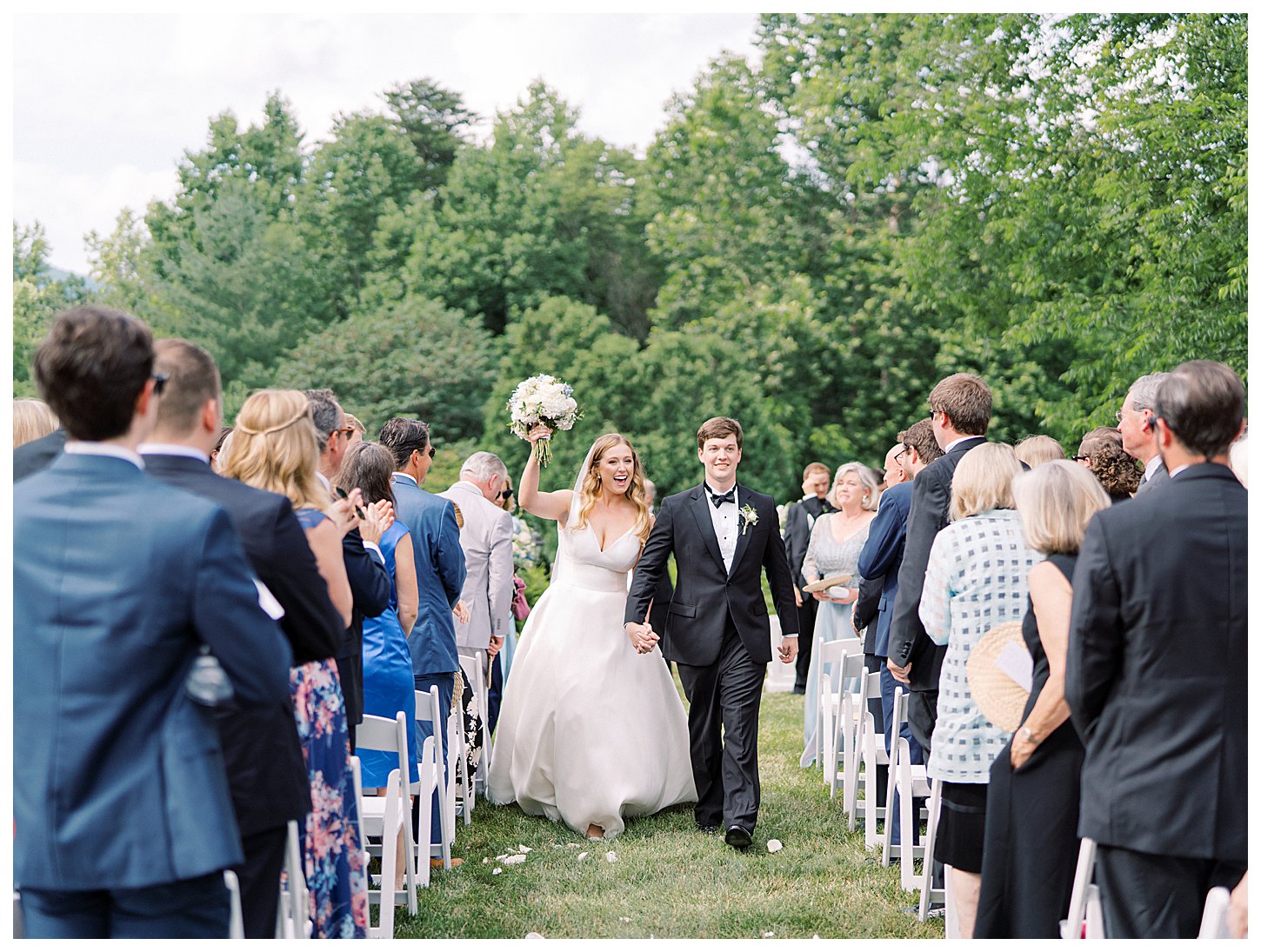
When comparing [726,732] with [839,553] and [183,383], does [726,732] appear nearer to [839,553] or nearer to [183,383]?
[839,553]

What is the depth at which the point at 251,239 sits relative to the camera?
116 ft

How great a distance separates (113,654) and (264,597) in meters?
0.60

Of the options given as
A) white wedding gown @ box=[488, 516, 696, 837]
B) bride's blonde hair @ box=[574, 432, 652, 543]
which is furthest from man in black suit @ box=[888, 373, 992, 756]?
bride's blonde hair @ box=[574, 432, 652, 543]

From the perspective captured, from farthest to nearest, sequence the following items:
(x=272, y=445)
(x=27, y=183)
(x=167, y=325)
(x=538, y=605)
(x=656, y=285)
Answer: (x=27, y=183), (x=656, y=285), (x=167, y=325), (x=538, y=605), (x=272, y=445)

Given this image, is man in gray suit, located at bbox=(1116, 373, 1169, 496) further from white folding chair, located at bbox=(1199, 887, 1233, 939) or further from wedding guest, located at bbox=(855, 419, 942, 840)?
white folding chair, located at bbox=(1199, 887, 1233, 939)

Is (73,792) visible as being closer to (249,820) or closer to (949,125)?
(249,820)

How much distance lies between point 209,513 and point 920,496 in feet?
12.1

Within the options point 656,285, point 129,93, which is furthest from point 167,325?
point 656,285

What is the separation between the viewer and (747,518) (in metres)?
7.00

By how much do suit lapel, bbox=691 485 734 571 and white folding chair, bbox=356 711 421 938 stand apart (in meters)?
2.27

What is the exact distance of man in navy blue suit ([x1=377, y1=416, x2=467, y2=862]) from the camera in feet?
21.0

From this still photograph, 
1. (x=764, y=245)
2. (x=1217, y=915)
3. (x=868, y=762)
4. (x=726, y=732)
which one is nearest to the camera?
(x=1217, y=915)

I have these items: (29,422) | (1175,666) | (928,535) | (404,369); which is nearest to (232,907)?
(29,422)

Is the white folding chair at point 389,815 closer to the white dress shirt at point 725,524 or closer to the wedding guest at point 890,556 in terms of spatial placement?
the white dress shirt at point 725,524
